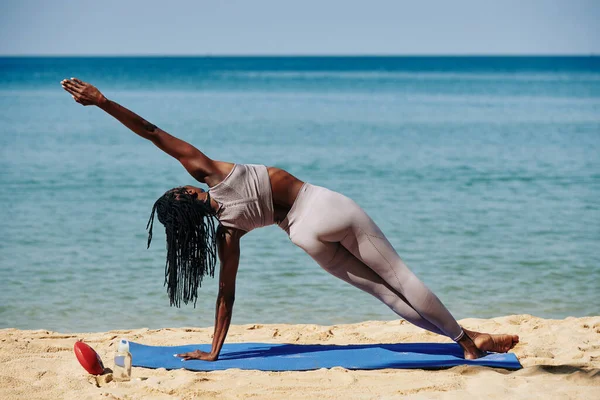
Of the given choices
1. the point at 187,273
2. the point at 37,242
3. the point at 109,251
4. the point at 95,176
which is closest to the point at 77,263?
the point at 109,251

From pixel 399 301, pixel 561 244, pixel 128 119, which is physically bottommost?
pixel 561 244

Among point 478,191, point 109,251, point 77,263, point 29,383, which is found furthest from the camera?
point 478,191

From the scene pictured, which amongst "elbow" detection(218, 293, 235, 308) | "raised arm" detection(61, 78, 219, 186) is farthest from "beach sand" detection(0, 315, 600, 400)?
"raised arm" detection(61, 78, 219, 186)

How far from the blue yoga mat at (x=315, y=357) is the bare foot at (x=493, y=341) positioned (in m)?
0.06

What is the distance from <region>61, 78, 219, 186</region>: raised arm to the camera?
16.0 feet

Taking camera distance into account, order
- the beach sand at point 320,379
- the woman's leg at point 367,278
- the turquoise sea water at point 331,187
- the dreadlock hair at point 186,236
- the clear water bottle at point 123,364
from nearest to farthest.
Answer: the beach sand at point 320,379
the clear water bottle at point 123,364
the dreadlock hair at point 186,236
the woman's leg at point 367,278
the turquoise sea water at point 331,187

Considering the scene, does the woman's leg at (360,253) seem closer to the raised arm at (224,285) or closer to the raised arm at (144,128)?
the raised arm at (224,285)

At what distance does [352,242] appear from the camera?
516 cm

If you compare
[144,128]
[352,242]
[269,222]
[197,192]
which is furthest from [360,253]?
[144,128]

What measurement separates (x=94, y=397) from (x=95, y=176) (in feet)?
43.3

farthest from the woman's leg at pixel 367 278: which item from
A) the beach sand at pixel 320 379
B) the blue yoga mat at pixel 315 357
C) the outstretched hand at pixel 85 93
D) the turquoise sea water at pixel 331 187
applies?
the turquoise sea water at pixel 331 187

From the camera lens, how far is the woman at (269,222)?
508 cm

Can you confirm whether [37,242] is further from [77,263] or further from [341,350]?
[341,350]

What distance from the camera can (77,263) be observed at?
964cm
